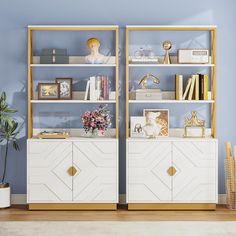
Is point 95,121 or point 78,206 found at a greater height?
point 95,121

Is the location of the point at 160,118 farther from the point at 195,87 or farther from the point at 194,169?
the point at 194,169

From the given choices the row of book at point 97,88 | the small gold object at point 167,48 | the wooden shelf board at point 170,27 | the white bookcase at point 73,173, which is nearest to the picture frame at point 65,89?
the row of book at point 97,88

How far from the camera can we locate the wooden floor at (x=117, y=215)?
5098 mm

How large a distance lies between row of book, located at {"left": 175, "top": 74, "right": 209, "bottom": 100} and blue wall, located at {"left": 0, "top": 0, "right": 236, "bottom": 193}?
29 cm

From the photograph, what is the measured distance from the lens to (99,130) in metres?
5.57

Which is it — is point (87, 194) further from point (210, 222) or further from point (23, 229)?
point (210, 222)

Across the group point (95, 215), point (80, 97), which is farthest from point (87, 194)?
point (80, 97)

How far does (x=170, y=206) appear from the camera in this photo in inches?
215

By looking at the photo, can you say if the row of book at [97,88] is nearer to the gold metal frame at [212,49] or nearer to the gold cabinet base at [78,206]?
the gold metal frame at [212,49]

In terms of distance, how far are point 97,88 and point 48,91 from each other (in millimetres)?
525

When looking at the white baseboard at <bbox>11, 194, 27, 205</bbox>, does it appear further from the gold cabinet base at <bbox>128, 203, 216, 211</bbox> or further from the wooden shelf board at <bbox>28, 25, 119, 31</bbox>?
the wooden shelf board at <bbox>28, 25, 119, 31</bbox>

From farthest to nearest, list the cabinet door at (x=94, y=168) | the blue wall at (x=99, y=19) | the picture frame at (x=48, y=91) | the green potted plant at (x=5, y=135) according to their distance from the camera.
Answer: the blue wall at (x=99, y=19) → the picture frame at (x=48, y=91) → the green potted plant at (x=5, y=135) → the cabinet door at (x=94, y=168)

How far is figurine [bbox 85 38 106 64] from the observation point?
557 centimetres

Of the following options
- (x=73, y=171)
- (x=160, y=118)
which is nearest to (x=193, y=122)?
(x=160, y=118)
